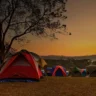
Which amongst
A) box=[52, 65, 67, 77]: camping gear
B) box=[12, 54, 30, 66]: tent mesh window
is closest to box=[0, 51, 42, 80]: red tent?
box=[12, 54, 30, 66]: tent mesh window

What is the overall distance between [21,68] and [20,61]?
50cm

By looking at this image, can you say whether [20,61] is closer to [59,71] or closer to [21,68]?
[21,68]

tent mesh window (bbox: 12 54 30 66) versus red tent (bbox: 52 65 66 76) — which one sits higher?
tent mesh window (bbox: 12 54 30 66)

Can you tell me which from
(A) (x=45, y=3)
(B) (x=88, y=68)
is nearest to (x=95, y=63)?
(B) (x=88, y=68)

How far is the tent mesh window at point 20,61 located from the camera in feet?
52.3

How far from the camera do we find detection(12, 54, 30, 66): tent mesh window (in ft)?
52.3

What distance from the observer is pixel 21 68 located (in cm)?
1569

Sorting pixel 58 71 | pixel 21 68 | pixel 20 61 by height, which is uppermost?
pixel 20 61

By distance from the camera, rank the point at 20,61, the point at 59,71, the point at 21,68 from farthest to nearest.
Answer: the point at 59,71 < the point at 20,61 < the point at 21,68

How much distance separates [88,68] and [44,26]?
494cm

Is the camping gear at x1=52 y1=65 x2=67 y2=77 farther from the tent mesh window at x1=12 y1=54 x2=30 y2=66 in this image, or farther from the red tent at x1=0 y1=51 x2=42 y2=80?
the tent mesh window at x1=12 y1=54 x2=30 y2=66

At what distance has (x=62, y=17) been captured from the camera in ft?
75.6

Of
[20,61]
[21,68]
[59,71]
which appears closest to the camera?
[21,68]

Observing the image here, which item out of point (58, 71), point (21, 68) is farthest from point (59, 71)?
point (21, 68)
